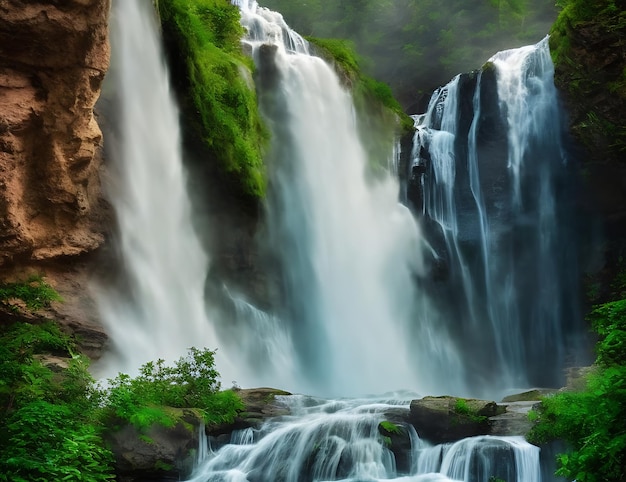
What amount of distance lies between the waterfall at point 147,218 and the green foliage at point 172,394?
1476mm

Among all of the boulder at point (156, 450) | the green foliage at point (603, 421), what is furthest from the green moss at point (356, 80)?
the green foliage at point (603, 421)

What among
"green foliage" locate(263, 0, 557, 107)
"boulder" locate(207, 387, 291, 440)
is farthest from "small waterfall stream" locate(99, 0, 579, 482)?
"green foliage" locate(263, 0, 557, 107)

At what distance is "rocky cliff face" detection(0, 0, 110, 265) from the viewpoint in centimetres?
919

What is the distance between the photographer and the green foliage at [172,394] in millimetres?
8562

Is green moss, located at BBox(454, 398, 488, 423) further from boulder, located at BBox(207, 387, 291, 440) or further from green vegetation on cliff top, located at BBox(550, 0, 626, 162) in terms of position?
green vegetation on cliff top, located at BBox(550, 0, 626, 162)

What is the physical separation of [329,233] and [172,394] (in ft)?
32.1

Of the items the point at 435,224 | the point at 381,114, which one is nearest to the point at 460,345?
the point at 435,224

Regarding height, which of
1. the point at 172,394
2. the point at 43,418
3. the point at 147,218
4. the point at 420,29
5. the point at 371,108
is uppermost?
the point at 420,29

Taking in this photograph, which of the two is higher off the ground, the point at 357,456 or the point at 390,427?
the point at 390,427

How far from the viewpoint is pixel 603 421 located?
227 inches

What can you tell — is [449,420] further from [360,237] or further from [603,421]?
[360,237]

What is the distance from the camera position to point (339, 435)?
10.0m

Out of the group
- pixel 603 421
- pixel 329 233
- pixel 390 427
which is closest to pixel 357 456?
pixel 390 427

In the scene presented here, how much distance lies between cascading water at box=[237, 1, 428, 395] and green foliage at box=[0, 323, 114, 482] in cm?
878
